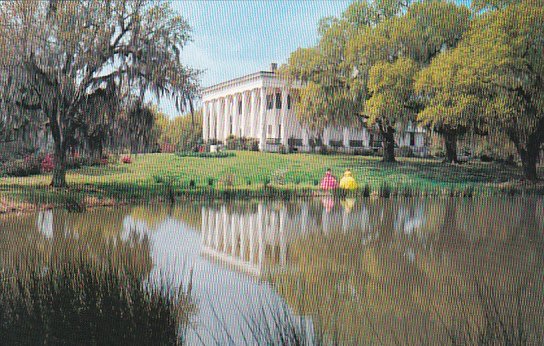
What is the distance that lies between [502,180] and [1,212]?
11.2m

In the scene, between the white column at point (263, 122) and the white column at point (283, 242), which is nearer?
the white column at point (283, 242)

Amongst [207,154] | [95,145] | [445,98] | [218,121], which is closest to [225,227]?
[95,145]

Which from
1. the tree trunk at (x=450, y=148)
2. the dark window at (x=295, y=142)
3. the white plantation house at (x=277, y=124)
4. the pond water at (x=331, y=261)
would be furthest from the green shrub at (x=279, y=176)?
the tree trunk at (x=450, y=148)

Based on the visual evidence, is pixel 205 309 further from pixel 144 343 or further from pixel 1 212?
pixel 1 212

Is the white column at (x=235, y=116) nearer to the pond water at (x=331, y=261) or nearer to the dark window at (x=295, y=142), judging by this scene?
the dark window at (x=295, y=142)

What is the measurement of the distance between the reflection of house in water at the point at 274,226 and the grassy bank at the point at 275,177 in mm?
1358

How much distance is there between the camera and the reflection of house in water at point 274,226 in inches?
200

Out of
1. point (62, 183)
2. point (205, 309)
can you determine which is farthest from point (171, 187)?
point (205, 309)

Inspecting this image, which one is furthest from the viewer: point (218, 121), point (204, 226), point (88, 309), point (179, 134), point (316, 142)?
point (218, 121)

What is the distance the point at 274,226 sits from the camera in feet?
24.0

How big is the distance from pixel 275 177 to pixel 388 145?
3.64 metres

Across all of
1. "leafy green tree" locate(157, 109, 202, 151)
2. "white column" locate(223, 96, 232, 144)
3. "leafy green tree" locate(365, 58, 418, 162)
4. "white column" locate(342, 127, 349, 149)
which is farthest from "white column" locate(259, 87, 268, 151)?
"leafy green tree" locate(365, 58, 418, 162)

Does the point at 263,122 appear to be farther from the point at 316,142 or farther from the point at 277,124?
the point at 316,142

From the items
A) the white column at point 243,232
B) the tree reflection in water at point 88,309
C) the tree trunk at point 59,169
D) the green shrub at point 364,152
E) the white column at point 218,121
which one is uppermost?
the white column at point 218,121
